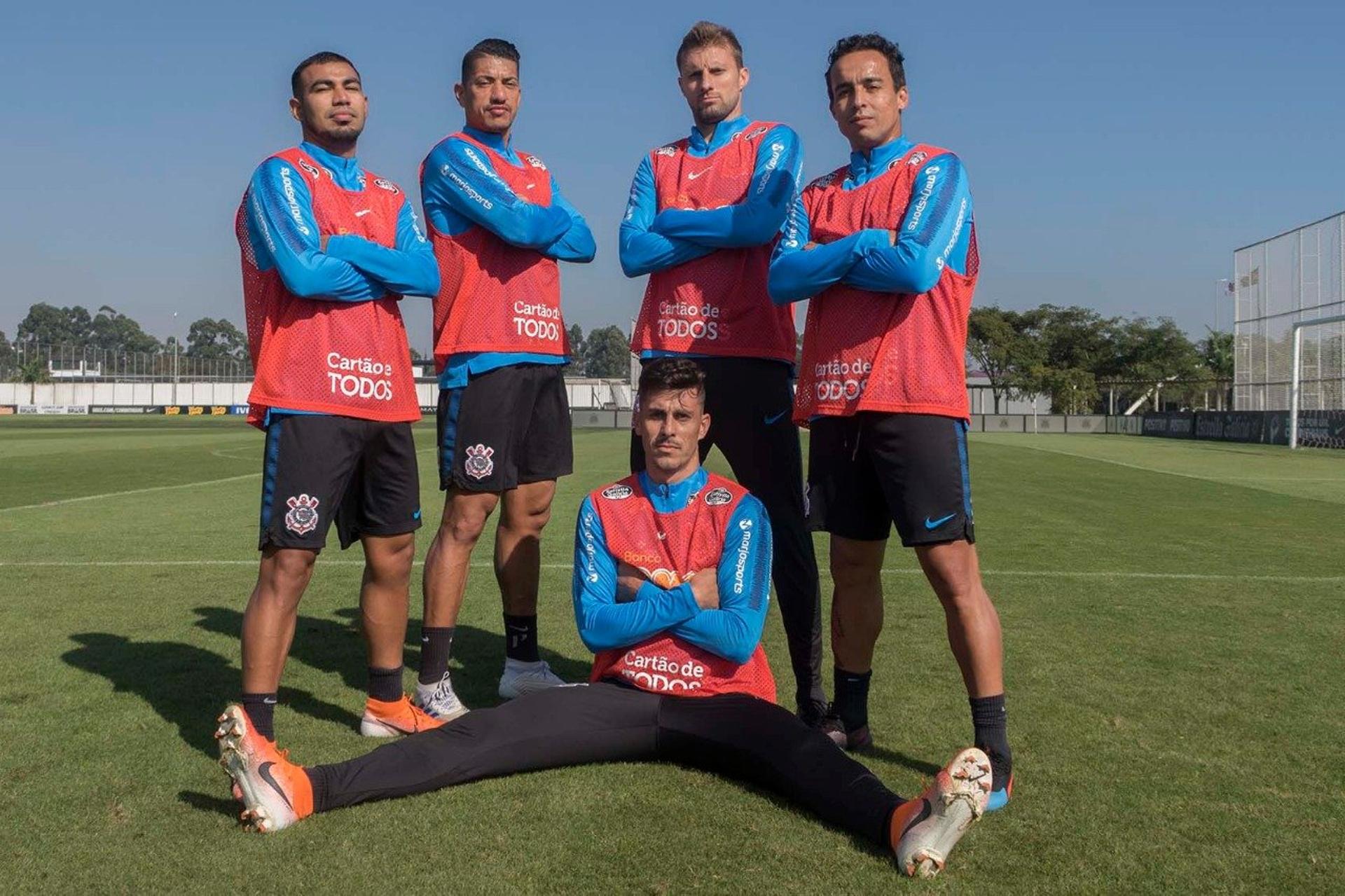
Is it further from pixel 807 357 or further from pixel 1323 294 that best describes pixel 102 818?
pixel 1323 294

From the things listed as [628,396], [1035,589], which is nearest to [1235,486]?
[1035,589]

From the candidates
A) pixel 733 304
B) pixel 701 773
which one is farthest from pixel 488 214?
pixel 701 773

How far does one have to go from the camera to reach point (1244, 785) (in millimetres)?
3516

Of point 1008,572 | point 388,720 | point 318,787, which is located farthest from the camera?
point 1008,572

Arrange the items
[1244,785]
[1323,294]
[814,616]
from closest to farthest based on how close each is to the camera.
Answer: [1244,785] → [814,616] → [1323,294]

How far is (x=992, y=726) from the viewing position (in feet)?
11.7

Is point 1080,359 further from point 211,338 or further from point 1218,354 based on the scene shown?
point 211,338

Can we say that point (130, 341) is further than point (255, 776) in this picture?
Yes

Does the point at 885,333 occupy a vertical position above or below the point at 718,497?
above

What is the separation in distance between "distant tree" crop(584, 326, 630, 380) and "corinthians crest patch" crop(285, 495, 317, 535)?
135m

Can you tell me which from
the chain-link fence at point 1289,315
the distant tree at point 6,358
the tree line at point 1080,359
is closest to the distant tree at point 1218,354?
the tree line at point 1080,359

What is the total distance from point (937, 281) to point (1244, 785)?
1714 mm

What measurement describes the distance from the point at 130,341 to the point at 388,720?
192 meters

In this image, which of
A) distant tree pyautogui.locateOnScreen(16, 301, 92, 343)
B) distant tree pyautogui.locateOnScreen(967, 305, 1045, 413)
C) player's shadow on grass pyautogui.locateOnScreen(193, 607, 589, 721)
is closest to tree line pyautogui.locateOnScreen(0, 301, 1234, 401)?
distant tree pyautogui.locateOnScreen(967, 305, 1045, 413)
